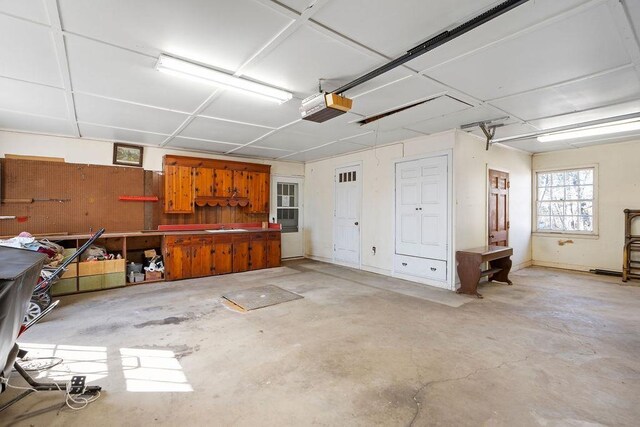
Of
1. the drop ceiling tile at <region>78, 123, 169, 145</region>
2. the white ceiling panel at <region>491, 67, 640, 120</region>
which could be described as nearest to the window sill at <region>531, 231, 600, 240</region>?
the white ceiling panel at <region>491, 67, 640, 120</region>

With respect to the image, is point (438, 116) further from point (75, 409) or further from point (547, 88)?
point (75, 409)

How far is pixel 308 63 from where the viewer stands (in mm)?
2799

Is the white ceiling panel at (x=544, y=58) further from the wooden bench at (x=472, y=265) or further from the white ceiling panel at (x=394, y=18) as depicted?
the wooden bench at (x=472, y=265)

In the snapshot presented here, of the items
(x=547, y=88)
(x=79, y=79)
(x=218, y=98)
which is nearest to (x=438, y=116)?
(x=547, y=88)

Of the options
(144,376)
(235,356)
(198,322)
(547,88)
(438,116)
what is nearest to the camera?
(144,376)

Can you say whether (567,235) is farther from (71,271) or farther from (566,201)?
(71,271)

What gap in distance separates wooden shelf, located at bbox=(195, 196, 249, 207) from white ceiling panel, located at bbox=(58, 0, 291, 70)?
4.29 meters

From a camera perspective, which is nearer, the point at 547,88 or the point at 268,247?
the point at 547,88

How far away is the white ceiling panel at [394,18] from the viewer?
2012mm

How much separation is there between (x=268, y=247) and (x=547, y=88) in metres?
5.70

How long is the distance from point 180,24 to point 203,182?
4.74 metres

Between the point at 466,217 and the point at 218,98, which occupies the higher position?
the point at 218,98

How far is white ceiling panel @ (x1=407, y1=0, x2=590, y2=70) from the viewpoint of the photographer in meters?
2.02

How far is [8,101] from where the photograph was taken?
12.4ft
